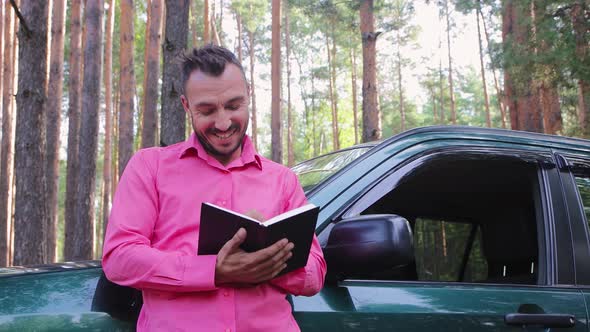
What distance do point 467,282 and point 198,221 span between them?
123cm

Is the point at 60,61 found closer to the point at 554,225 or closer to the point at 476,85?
the point at 554,225

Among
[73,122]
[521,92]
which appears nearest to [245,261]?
[521,92]

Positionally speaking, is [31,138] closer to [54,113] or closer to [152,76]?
[152,76]

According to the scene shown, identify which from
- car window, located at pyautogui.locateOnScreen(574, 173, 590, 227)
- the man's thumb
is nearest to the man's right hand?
the man's thumb

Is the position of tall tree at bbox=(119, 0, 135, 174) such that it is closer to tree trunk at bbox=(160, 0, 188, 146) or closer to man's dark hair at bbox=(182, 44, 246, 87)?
tree trunk at bbox=(160, 0, 188, 146)

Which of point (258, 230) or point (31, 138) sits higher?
point (31, 138)

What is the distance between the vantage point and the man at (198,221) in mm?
1754

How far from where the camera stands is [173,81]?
7.31 metres

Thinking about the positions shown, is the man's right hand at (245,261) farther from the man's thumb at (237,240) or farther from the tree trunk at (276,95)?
the tree trunk at (276,95)

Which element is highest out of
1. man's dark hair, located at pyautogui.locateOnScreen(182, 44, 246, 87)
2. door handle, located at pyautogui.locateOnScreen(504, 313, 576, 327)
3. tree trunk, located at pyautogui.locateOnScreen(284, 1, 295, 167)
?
tree trunk, located at pyautogui.locateOnScreen(284, 1, 295, 167)

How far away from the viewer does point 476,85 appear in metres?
52.9

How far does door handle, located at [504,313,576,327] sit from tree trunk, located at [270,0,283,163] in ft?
53.3

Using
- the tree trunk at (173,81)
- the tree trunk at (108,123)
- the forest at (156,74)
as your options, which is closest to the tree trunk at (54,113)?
the forest at (156,74)

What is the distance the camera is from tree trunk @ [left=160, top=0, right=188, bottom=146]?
728 centimetres
